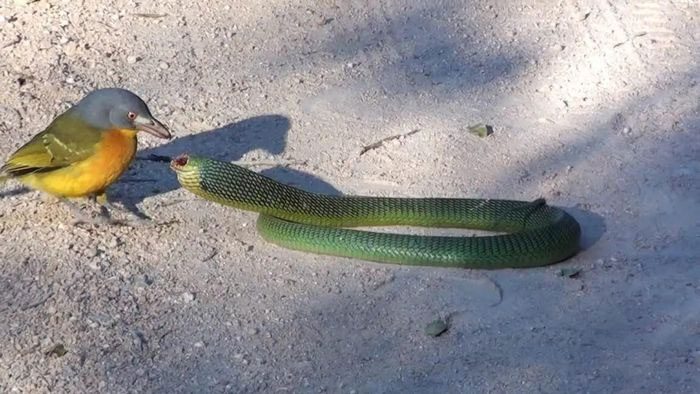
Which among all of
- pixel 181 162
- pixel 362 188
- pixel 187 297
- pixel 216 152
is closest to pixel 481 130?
pixel 362 188

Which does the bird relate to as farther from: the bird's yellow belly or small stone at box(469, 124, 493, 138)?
small stone at box(469, 124, 493, 138)

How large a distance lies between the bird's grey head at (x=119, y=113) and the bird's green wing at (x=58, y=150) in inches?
2.4

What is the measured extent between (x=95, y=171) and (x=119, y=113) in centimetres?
33

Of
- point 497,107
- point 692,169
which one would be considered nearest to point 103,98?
point 497,107

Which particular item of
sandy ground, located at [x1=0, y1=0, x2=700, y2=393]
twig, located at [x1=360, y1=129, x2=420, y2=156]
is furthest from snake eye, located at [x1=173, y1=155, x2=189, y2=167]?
twig, located at [x1=360, y1=129, x2=420, y2=156]

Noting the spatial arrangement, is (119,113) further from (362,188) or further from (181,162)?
(362,188)

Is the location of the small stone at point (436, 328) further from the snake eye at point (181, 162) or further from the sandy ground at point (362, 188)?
the snake eye at point (181, 162)

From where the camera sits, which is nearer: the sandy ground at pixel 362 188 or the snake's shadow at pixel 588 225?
the sandy ground at pixel 362 188

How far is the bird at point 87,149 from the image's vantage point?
6.16 meters

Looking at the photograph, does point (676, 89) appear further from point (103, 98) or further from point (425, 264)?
point (103, 98)

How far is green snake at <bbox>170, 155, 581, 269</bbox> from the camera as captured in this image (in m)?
6.13

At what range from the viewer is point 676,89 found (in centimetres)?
784

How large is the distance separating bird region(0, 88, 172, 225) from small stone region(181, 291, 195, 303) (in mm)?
850

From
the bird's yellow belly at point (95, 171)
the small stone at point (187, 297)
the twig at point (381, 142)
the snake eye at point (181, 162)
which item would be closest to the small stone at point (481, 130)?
the twig at point (381, 142)
